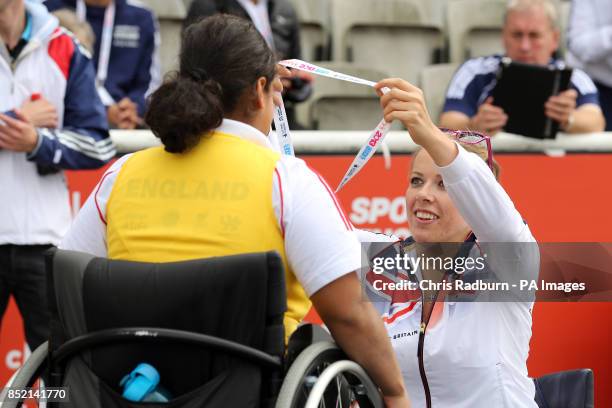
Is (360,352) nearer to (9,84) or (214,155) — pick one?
(214,155)

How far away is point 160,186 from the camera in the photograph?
110 inches

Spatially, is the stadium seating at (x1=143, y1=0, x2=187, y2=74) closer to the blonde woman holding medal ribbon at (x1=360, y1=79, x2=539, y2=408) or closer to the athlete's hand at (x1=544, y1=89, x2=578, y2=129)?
the athlete's hand at (x1=544, y1=89, x2=578, y2=129)

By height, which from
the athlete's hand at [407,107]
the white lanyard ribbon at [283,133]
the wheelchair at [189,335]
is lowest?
the wheelchair at [189,335]

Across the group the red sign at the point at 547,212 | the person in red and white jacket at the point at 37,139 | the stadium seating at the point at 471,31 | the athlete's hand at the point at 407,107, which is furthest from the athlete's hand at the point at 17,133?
the stadium seating at the point at 471,31

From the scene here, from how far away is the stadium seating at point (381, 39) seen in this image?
759cm

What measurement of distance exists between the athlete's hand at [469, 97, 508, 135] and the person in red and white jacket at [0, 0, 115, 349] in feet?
6.38

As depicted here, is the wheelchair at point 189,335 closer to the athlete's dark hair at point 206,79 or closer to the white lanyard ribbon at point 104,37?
the athlete's dark hair at point 206,79

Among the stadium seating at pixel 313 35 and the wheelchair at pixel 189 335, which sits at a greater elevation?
the stadium seating at pixel 313 35

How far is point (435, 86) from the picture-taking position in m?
6.67

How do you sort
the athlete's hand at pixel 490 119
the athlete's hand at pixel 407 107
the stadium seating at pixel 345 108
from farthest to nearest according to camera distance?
the stadium seating at pixel 345 108 < the athlete's hand at pixel 490 119 < the athlete's hand at pixel 407 107

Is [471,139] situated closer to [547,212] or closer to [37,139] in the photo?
[37,139]

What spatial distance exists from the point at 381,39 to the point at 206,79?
4.94 metres

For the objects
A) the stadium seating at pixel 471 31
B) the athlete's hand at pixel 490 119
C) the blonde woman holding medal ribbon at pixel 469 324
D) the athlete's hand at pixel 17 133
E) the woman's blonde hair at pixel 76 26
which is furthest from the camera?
the stadium seating at pixel 471 31

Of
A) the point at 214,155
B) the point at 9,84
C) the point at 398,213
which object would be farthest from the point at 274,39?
the point at 214,155
